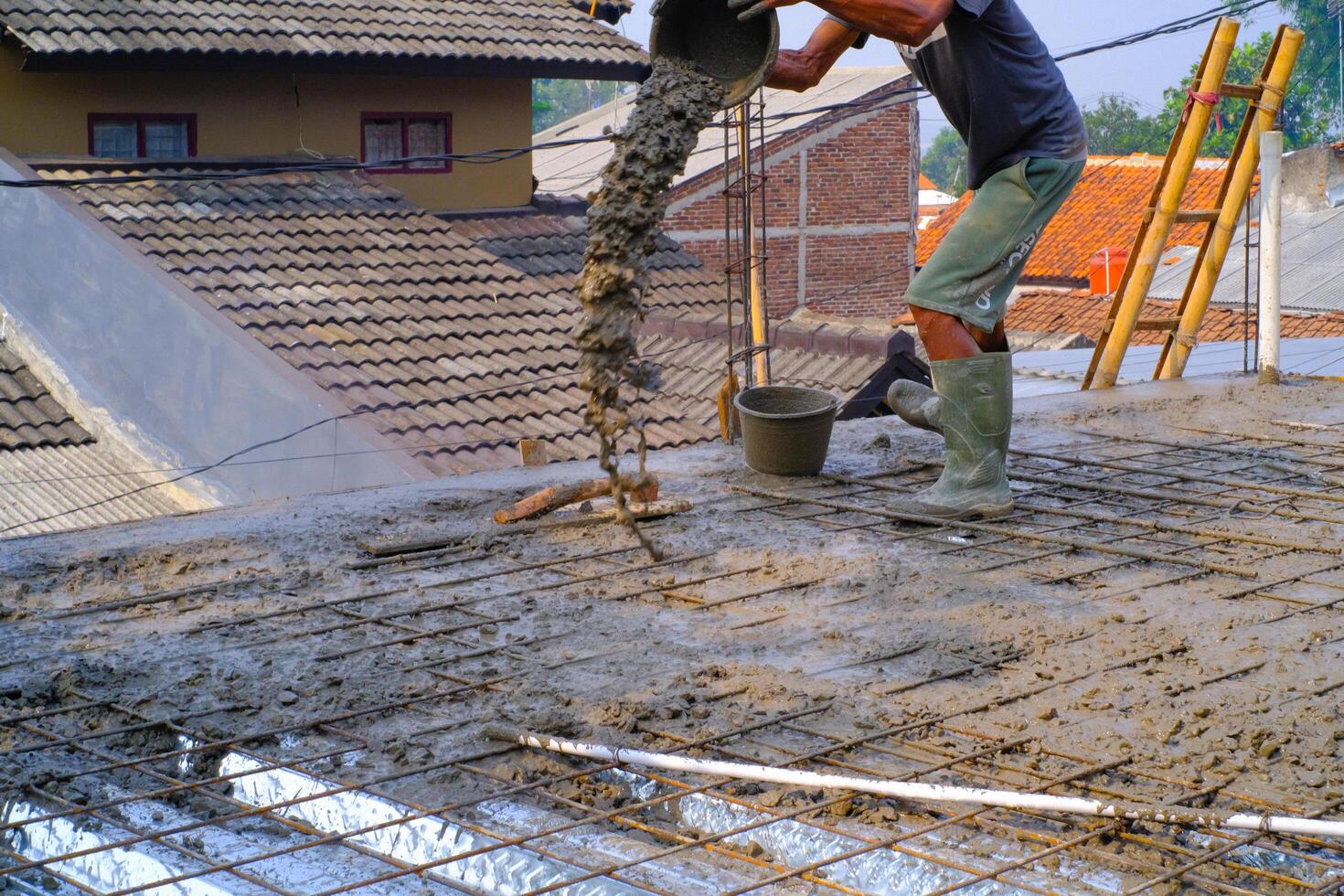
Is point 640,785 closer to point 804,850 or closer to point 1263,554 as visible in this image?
point 804,850

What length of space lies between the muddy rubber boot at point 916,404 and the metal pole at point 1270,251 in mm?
2732

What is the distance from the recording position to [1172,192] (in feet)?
22.4

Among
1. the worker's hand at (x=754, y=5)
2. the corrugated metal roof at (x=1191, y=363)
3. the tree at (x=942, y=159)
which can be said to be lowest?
the corrugated metal roof at (x=1191, y=363)

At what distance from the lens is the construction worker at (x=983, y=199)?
4.46 metres

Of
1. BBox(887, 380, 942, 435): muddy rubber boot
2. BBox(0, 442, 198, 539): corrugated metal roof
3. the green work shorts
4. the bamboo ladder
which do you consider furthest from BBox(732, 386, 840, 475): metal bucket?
BBox(0, 442, 198, 539): corrugated metal roof

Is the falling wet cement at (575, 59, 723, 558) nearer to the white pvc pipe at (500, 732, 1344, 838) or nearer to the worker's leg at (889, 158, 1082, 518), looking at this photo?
the worker's leg at (889, 158, 1082, 518)

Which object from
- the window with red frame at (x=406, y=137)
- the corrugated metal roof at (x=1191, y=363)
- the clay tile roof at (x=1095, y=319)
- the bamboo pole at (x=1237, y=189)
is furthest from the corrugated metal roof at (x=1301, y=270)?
the bamboo pole at (x=1237, y=189)

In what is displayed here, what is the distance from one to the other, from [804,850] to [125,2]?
1082 centimetres

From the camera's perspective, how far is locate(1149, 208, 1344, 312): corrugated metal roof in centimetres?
1773

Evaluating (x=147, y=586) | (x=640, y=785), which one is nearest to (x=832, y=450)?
(x=147, y=586)

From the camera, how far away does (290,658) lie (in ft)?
11.0

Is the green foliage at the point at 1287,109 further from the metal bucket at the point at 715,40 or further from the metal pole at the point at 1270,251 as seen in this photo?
the metal bucket at the point at 715,40

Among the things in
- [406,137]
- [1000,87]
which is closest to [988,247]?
[1000,87]

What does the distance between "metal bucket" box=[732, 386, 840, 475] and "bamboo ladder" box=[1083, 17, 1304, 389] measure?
2262 mm
